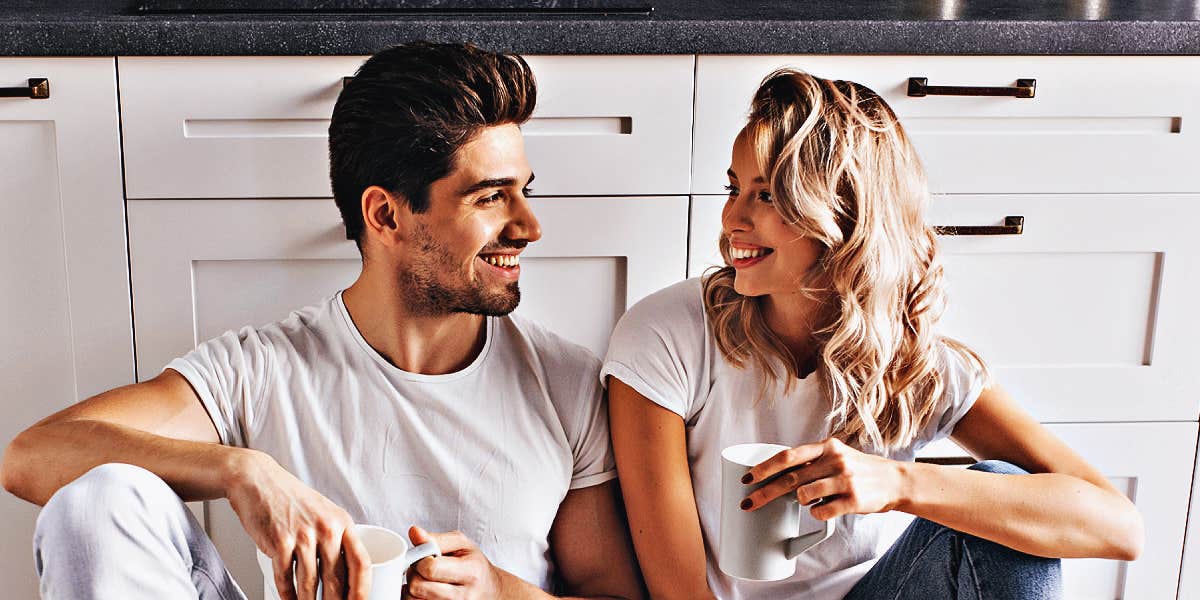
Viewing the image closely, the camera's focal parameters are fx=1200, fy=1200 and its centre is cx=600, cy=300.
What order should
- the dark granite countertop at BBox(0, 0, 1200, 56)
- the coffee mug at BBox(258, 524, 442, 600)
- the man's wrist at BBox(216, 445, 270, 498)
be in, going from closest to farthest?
the coffee mug at BBox(258, 524, 442, 600) → the man's wrist at BBox(216, 445, 270, 498) → the dark granite countertop at BBox(0, 0, 1200, 56)

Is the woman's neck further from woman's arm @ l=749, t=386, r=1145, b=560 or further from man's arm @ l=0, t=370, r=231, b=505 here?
man's arm @ l=0, t=370, r=231, b=505

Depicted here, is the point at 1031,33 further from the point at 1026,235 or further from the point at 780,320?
the point at 780,320

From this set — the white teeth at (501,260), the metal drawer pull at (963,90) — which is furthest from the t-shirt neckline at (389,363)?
the metal drawer pull at (963,90)

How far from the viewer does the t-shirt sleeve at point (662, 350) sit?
4.47 feet

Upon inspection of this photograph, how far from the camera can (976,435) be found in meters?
1.44

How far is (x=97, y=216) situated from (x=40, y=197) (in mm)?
81

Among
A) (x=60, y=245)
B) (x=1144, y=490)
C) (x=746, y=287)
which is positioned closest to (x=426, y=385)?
(x=746, y=287)

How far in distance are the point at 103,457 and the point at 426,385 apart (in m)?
0.35

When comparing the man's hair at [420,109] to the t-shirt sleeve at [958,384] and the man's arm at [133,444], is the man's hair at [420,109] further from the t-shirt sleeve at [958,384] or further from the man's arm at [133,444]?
the t-shirt sleeve at [958,384]

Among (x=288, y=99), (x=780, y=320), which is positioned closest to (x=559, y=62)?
(x=288, y=99)

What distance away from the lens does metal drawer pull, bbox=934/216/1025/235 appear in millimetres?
1731

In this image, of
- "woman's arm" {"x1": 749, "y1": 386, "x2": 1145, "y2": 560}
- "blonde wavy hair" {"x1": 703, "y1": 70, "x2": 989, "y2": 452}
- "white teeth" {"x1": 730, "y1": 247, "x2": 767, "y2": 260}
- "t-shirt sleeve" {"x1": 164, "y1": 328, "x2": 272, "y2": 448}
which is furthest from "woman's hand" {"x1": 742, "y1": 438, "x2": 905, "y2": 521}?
"t-shirt sleeve" {"x1": 164, "y1": 328, "x2": 272, "y2": 448}

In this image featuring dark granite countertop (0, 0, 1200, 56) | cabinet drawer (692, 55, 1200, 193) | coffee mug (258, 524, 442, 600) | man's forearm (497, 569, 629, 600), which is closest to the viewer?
coffee mug (258, 524, 442, 600)

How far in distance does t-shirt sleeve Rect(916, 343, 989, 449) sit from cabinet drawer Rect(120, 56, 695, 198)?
0.46 m
